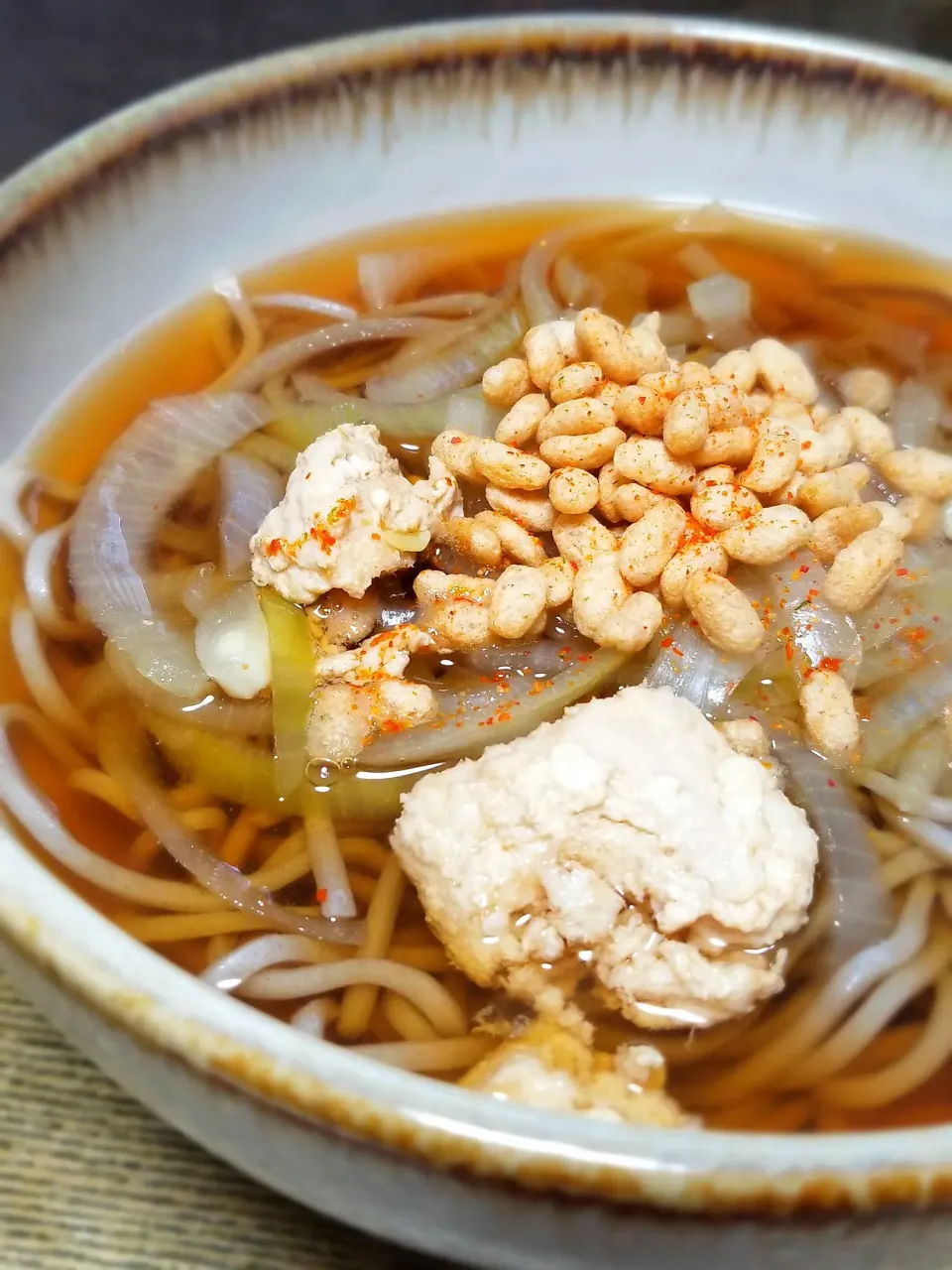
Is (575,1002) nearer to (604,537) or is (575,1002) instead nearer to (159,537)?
(604,537)

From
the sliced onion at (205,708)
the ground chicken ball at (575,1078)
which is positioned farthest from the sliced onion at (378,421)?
Result: the ground chicken ball at (575,1078)

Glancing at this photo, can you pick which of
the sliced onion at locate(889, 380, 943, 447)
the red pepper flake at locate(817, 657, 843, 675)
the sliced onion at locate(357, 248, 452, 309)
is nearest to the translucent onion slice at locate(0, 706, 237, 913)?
the red pepper flake at locate(817, 657, 843, 675)

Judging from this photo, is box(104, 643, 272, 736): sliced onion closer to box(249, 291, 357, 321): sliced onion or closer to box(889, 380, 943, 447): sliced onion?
box(249, 291, 357, 321): sliced onion

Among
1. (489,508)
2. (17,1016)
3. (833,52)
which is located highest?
(833,52)

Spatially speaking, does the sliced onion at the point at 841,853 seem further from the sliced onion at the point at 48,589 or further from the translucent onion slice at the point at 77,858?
the sliced onion at the point at 48,589

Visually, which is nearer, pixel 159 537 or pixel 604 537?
pixel 604 537

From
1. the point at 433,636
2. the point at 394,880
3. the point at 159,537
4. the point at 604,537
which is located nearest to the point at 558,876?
the point at 394,880

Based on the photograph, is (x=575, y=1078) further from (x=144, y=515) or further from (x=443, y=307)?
(x=443, y=307)
